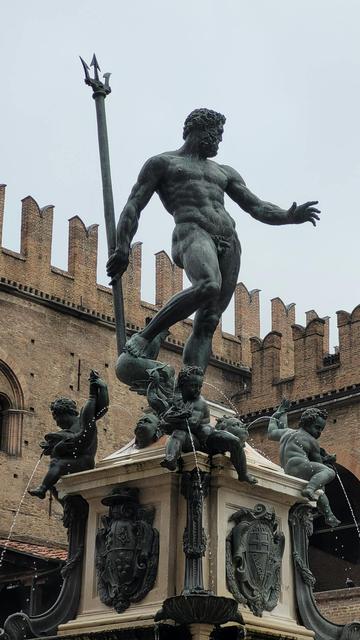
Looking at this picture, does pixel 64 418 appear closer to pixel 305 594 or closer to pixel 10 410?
pixel 305 594

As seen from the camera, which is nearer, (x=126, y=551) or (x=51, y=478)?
(x=126, y=551)

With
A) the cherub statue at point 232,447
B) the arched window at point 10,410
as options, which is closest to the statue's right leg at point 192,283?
the cherub statue at point 232,447

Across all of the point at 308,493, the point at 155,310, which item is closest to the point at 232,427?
the point at 308,493

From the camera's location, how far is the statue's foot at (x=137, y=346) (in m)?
7.17

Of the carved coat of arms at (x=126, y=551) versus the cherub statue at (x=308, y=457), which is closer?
the carved coat of arms at (x=126, y=551)

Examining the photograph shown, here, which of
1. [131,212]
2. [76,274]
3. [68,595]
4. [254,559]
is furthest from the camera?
[76,274]

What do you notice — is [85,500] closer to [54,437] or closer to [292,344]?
[54,437]

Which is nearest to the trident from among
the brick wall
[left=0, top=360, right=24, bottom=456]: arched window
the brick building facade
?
the brick wall

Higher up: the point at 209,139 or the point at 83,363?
the point at 83,363

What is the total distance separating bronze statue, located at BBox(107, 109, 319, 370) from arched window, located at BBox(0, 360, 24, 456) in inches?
620

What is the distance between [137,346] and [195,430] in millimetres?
937

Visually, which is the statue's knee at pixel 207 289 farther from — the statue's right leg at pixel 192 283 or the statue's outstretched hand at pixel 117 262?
the statue's outstretched hand at pixel 117 262

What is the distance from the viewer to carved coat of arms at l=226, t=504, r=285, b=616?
20.9ft

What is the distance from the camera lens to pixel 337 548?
24.9 meters
